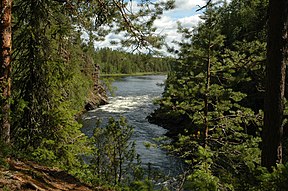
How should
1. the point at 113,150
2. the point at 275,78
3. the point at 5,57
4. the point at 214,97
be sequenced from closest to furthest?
1. the point at 275,78
2. the point at 5,57
3. the point at 214,97
4. the point at 113,150

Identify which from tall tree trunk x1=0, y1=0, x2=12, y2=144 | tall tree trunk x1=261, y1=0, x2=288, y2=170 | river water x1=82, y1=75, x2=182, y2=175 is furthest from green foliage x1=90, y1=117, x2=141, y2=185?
tall tree trunk x1=261, y1=0, x2=288, y2=170

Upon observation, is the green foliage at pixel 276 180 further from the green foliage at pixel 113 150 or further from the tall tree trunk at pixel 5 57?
the green foliage at pixel 113 150

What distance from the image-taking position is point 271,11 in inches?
151

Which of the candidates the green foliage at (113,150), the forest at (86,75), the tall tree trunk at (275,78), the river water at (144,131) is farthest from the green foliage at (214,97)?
the tall tree trunk at (275,78)

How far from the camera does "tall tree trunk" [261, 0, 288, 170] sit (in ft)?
12.4

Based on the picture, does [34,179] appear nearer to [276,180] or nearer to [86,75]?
[276,180]

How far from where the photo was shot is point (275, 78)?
3855 millimetres

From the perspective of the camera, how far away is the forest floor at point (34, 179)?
388cm

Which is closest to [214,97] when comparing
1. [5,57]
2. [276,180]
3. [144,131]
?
[5,57]

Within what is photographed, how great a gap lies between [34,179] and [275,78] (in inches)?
139

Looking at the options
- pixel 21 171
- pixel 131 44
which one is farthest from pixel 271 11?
pixel 21 171

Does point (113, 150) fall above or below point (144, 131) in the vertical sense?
above

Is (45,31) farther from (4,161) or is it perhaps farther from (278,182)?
(278,182)

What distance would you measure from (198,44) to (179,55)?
1.99ft
